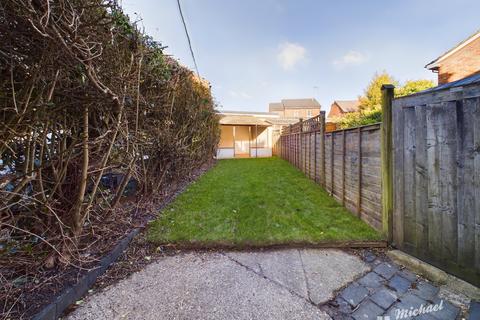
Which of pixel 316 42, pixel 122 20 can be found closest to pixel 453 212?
pixel 122 20

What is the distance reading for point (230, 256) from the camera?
275 centimetres

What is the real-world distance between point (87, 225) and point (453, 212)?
395 cm

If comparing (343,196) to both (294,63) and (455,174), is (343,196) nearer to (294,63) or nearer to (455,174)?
(455,174)

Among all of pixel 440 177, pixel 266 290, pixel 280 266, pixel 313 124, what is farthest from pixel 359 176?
pixel 313 124

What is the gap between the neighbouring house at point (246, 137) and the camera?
55.4 ft

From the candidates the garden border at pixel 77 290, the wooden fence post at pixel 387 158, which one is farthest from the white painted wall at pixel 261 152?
the garden border at pixel 77 290

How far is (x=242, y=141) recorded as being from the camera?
1844cm

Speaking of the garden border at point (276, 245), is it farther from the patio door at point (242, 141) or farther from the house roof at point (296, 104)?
the house roof at point (296, 104)

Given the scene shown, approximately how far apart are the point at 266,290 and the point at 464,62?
16744 millimetres

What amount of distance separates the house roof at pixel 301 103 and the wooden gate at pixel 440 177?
4872 centimetres

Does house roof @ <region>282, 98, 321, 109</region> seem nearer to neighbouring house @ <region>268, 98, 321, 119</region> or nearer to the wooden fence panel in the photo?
neighbouring house @ <region>268, 98, 321, 119</region>

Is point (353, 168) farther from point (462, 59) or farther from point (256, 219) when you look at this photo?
point (462, 59)

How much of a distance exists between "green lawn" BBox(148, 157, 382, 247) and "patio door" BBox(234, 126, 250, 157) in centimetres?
1234

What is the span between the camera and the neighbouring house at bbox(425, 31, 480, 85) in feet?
37.5
